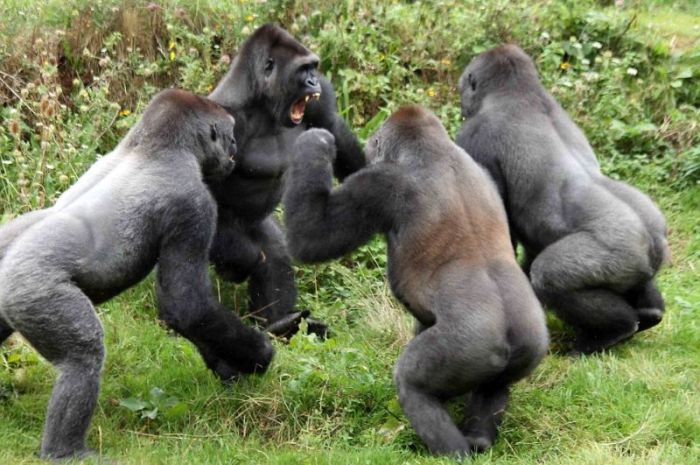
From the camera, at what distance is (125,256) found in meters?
4.68

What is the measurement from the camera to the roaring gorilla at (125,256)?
4.39 metres

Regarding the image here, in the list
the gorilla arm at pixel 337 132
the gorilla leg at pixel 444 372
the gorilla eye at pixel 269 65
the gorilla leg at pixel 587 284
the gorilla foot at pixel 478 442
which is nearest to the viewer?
the gorilla leg at pixel 444 372

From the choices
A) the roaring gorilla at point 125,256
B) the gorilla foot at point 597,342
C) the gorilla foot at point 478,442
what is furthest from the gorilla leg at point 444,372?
the gorilla foot at point 597,342

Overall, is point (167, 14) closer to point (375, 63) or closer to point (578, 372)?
point (375, 63)

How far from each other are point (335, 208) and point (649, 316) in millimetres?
1889

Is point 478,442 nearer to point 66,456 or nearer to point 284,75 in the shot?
point 66,456

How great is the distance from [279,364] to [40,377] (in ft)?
3.91

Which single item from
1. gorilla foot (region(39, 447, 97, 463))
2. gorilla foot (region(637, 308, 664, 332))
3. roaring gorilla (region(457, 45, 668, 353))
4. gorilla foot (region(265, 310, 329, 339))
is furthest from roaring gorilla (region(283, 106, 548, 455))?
gorilla foot (region(39, 447, 97, 463))

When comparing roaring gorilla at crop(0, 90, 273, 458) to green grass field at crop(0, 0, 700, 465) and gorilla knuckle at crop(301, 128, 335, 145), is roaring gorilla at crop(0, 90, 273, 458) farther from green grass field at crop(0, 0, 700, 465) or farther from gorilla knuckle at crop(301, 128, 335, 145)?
gorilla knuckle at crop(301, 128, 335, 145)

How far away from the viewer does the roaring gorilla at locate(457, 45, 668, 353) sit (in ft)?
17.8

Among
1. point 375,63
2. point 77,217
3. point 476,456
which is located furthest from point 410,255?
point 375,63

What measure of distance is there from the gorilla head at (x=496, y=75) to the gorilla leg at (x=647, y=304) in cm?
127

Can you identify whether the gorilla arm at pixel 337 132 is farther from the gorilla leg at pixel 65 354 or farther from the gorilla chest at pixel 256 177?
the gorilla leg at pixel 65 354

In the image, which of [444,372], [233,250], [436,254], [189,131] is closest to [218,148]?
[189,131]
